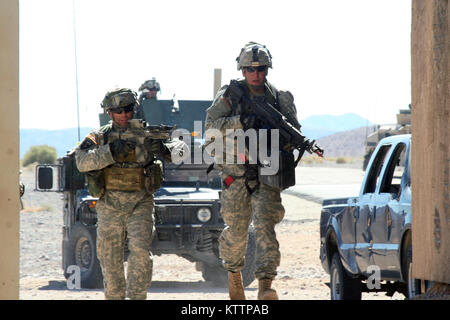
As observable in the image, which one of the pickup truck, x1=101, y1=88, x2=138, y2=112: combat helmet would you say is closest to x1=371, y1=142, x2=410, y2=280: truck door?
the pickup truck

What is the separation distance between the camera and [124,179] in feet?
24.5

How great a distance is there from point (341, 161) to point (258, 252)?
322 feet

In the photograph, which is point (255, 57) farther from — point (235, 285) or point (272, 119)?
point (235, 285)

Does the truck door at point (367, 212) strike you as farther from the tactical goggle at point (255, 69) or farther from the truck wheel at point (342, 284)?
the tactical goggle at point (255, 69)

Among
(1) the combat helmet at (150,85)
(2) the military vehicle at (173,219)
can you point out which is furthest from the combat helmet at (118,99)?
(1) the combat helmet at (150,85)

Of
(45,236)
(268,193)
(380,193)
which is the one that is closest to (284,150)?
(268,193)

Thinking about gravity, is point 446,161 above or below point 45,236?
above

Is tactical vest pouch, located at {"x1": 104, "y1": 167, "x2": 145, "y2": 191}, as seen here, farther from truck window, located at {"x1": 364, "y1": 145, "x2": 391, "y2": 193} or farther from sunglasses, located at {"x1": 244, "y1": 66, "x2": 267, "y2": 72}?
truck window, located at {"x1": 364, "y1": 145, "x2": 391, "y2": 193}

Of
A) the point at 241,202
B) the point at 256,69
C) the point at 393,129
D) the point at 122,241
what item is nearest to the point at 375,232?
the point at 241,202

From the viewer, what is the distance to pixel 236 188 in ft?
24.0

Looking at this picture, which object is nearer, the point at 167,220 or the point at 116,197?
the point at 116,197

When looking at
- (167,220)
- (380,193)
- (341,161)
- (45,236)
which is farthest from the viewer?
(341,161)

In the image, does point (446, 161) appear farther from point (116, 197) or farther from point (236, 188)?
point (116, 197)
